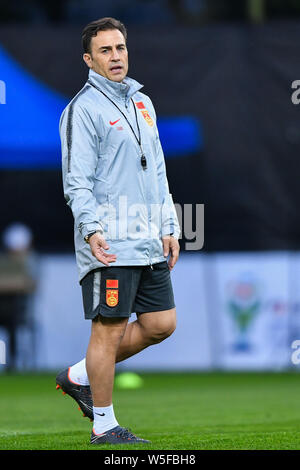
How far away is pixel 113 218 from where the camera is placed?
506 centimetres

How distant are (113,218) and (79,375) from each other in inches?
33.8

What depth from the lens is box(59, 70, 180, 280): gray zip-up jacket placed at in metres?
5.02

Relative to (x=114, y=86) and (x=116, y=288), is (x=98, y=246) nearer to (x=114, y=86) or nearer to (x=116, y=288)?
(x=116, y=288)

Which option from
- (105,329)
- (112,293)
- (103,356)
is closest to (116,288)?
(112,293)

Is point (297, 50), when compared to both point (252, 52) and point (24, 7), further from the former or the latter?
point (24, 7)

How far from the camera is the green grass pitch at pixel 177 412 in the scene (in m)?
5.18

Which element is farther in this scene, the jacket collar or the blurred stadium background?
the blurred stadium background

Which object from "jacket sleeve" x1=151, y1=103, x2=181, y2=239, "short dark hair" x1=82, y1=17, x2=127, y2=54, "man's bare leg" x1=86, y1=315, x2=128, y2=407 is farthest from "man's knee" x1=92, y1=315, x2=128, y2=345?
"short dark hair" x1=82, y1=17, x2=127, y2=54

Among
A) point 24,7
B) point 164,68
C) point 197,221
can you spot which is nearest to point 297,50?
point 164,68

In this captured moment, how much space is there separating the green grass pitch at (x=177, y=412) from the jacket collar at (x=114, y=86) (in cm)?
162

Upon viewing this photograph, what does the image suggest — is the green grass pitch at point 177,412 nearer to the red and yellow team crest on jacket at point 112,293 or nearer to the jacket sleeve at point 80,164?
the red and yellow team crest on jacket at point 112,293

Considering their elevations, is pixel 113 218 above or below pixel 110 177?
below

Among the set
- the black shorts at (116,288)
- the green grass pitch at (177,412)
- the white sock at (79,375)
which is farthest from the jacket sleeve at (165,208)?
the green grass pitch at (177,412)

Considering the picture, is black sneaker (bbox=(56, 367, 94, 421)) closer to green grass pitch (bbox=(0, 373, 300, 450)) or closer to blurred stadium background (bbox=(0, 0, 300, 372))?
green grass pitch (bbox=(0, 373, 300, 450))
